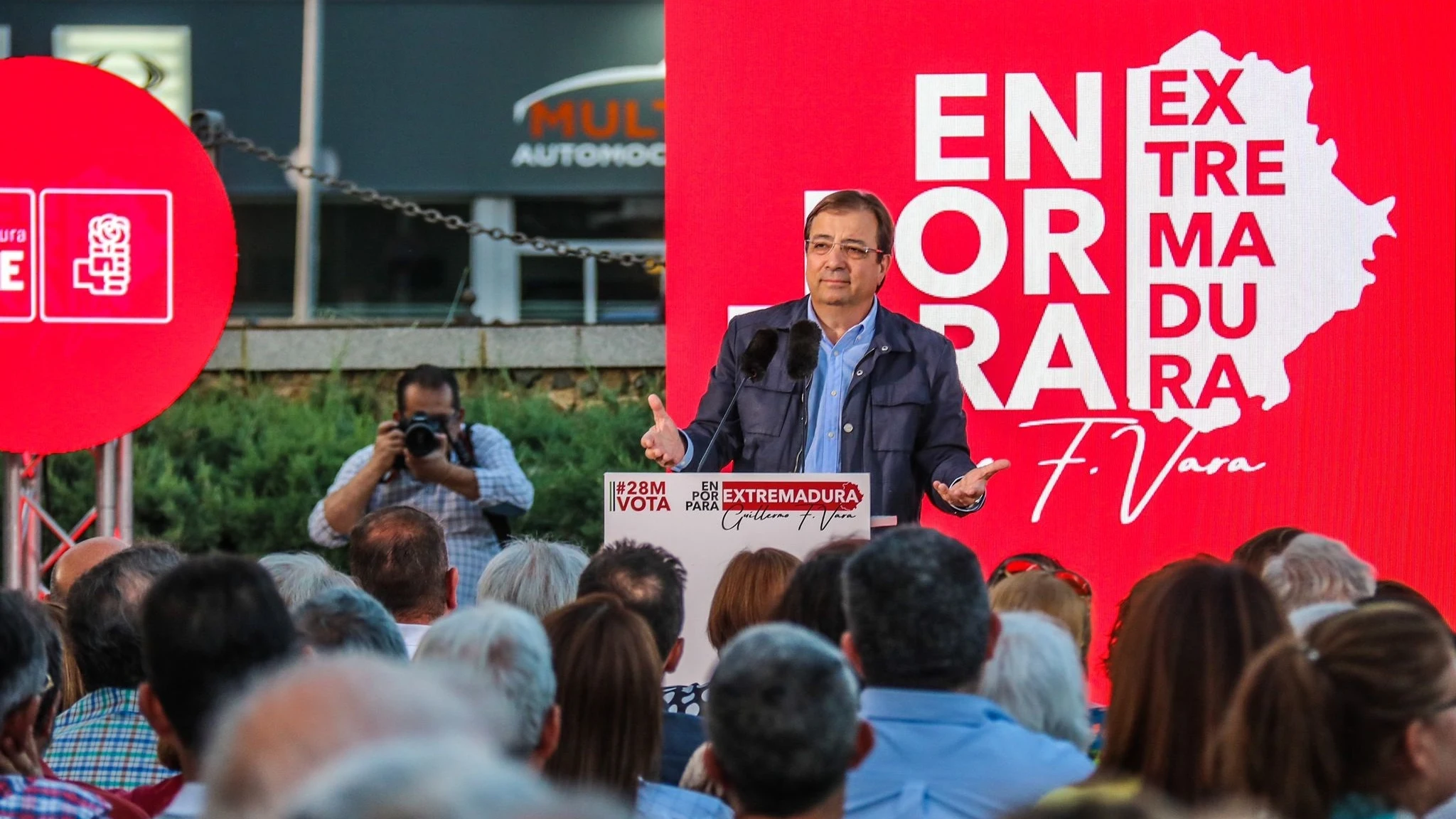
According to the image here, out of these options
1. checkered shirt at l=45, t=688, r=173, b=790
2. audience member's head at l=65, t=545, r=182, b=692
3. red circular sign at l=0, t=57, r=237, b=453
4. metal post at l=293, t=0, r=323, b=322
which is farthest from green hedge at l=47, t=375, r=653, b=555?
checkered shirt at l=45, t=688, r=173, b=790

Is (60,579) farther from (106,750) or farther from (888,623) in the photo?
(888,623)

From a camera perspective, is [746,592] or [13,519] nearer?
[746,592]

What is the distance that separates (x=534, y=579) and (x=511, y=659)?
113cm

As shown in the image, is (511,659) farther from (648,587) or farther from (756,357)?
(756,357)

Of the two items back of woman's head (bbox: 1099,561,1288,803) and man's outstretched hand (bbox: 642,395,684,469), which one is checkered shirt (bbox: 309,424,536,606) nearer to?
man's outstretched hand (bbox: 642,395,684,469)

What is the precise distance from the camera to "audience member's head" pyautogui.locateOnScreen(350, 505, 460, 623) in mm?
3422

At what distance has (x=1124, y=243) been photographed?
505 centimetres

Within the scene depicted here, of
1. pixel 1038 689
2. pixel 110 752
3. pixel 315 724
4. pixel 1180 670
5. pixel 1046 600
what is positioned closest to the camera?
pixel 315 724

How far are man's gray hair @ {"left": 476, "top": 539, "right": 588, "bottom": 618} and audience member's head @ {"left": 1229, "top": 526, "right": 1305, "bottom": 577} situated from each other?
1.37 meters

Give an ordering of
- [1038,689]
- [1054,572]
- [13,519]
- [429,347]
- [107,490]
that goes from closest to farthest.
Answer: [1038,689], [1054,572], [13,519], [107,490], [429,347]

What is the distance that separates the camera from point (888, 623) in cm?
215

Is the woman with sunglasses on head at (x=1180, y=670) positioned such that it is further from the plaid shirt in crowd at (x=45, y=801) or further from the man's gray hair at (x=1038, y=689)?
the plaid shirt in crowd at (x=45, y=801)

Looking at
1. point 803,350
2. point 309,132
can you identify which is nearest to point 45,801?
point 803,350

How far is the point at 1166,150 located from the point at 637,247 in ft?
17.9
